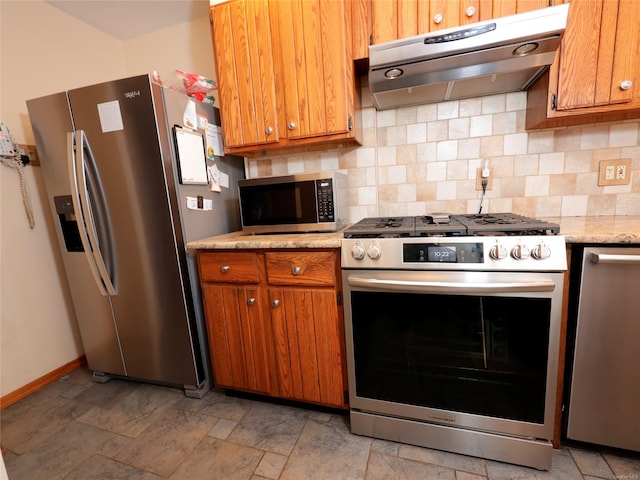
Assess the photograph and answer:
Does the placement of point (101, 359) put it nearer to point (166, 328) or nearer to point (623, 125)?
point (166, 328)

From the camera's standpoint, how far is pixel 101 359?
6.22ft

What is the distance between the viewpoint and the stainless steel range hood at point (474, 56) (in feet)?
3.59

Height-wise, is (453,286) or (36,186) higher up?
(36,186)

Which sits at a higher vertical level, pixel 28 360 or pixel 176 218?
pixel 176 218

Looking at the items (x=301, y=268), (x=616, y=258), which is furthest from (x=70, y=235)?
(x=616, y=258)

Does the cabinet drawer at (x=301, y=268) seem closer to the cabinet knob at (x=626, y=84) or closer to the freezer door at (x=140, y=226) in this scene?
the freezer door at (x=140, y=226)

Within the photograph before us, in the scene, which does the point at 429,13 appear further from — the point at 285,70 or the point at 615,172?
the point at 615,172

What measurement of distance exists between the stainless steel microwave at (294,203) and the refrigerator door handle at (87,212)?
0.78m

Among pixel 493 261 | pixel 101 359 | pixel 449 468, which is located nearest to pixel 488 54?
A: pixel 493 261

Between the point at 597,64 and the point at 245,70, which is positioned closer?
the point at 597,64

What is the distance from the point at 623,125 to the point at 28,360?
3677 mm

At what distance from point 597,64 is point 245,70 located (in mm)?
1638

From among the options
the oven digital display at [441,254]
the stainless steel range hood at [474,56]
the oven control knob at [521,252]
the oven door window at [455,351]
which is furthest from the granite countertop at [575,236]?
the stainless steel range hood at [474,56]

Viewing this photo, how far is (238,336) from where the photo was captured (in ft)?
5.11
